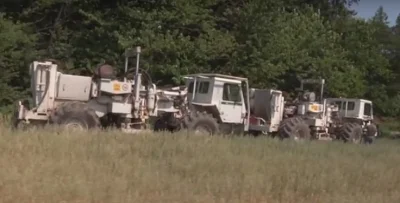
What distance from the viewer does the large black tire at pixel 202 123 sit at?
66.0 ft

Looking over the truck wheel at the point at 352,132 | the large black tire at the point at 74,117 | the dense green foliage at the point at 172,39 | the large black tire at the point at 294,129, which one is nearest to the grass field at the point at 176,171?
the large black tire at the point at 74,117

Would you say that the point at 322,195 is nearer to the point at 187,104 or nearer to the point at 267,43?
the point at 187,104

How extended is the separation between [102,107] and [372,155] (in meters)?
7.51

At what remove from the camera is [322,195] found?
1085 cm

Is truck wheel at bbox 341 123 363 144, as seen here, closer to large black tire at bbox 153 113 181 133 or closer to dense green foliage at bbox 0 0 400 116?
dense green foliage at bbox 0 0 400 116

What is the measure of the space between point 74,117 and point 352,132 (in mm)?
13044

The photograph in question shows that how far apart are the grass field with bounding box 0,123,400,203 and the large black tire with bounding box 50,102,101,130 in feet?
9.70

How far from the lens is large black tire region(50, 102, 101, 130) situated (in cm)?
1747

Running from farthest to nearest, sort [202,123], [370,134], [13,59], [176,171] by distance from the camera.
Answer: [13,59] → [370,134] → [202,123] → [176,171]

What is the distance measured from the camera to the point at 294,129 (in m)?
23.1

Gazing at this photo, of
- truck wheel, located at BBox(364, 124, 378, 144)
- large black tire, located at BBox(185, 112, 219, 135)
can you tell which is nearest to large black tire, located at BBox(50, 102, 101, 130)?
large black tire, located at BBox(185, 112, 219, 135)

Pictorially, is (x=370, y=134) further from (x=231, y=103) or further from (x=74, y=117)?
(x=74, y=117)

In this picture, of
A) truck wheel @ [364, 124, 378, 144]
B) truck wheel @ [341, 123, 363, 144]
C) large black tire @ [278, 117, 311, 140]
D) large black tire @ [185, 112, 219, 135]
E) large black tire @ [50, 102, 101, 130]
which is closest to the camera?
large black tire @ [50, 102, 101, 130]

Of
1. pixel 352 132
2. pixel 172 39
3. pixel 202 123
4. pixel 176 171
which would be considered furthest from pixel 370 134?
pixel 176 171
